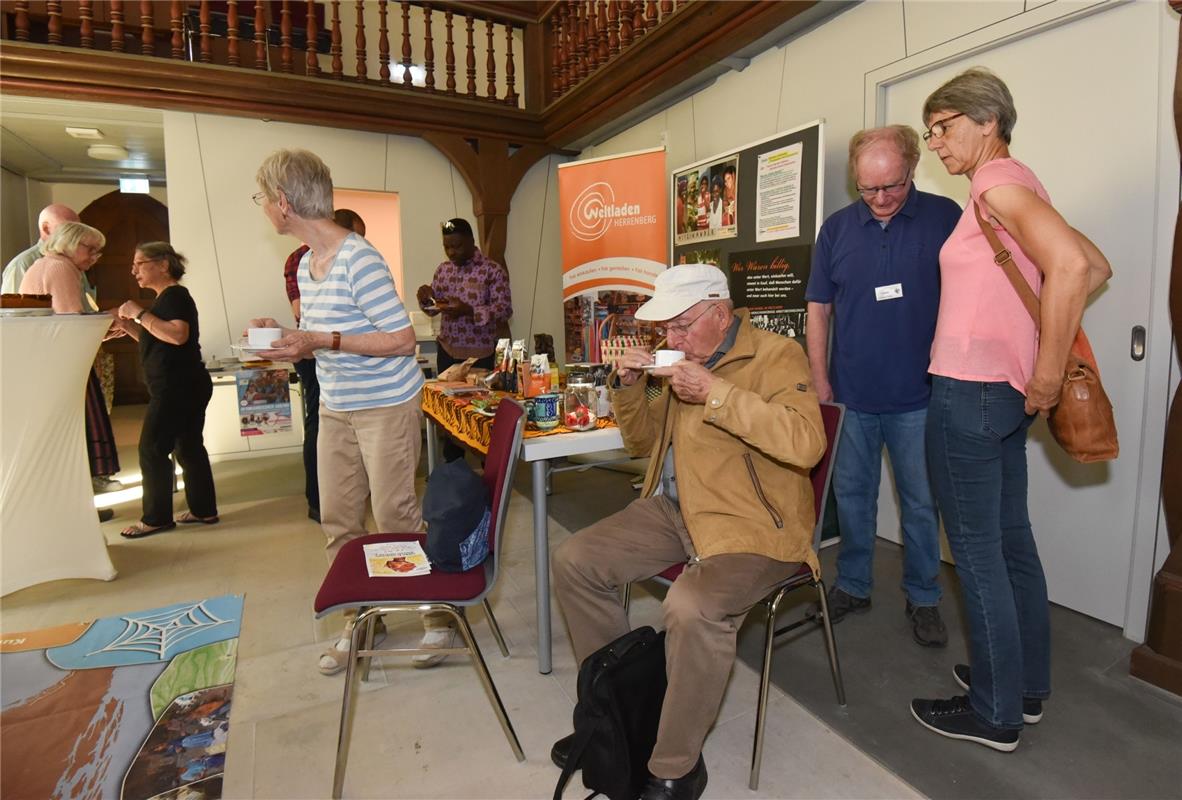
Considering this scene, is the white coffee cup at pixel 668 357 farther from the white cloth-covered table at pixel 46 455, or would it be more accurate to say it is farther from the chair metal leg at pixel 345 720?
the white cloth-covered table at pixel 46 455

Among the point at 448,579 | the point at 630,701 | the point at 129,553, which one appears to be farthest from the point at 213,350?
the point at 630,701

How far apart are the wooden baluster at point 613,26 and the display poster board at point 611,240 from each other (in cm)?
118

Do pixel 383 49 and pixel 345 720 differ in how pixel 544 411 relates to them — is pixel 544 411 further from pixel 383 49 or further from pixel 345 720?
pixel 383 49

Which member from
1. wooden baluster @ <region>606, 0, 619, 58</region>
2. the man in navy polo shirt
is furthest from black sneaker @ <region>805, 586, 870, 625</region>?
wooden baluster @ <region>606, 0, 619, 58</region>

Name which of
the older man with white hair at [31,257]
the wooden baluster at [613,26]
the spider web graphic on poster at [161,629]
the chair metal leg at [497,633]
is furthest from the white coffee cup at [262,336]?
the wooden baluster at [613,26]

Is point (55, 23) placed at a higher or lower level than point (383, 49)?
lower

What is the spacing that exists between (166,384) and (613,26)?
13.1 ft

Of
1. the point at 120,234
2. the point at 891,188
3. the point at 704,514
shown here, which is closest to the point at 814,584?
the point at 704,514

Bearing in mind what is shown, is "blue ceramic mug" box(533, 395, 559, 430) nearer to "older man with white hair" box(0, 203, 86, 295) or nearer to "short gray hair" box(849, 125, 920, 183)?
"short gray hair" box(849, 125, 920, 183)

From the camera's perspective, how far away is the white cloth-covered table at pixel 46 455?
8.45ft

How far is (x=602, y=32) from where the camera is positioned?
5.08m

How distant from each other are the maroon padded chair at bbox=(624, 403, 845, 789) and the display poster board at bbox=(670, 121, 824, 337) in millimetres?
1612

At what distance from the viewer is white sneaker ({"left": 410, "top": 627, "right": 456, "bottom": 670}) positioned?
86.8 inches

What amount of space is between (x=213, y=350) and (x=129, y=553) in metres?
2.47
